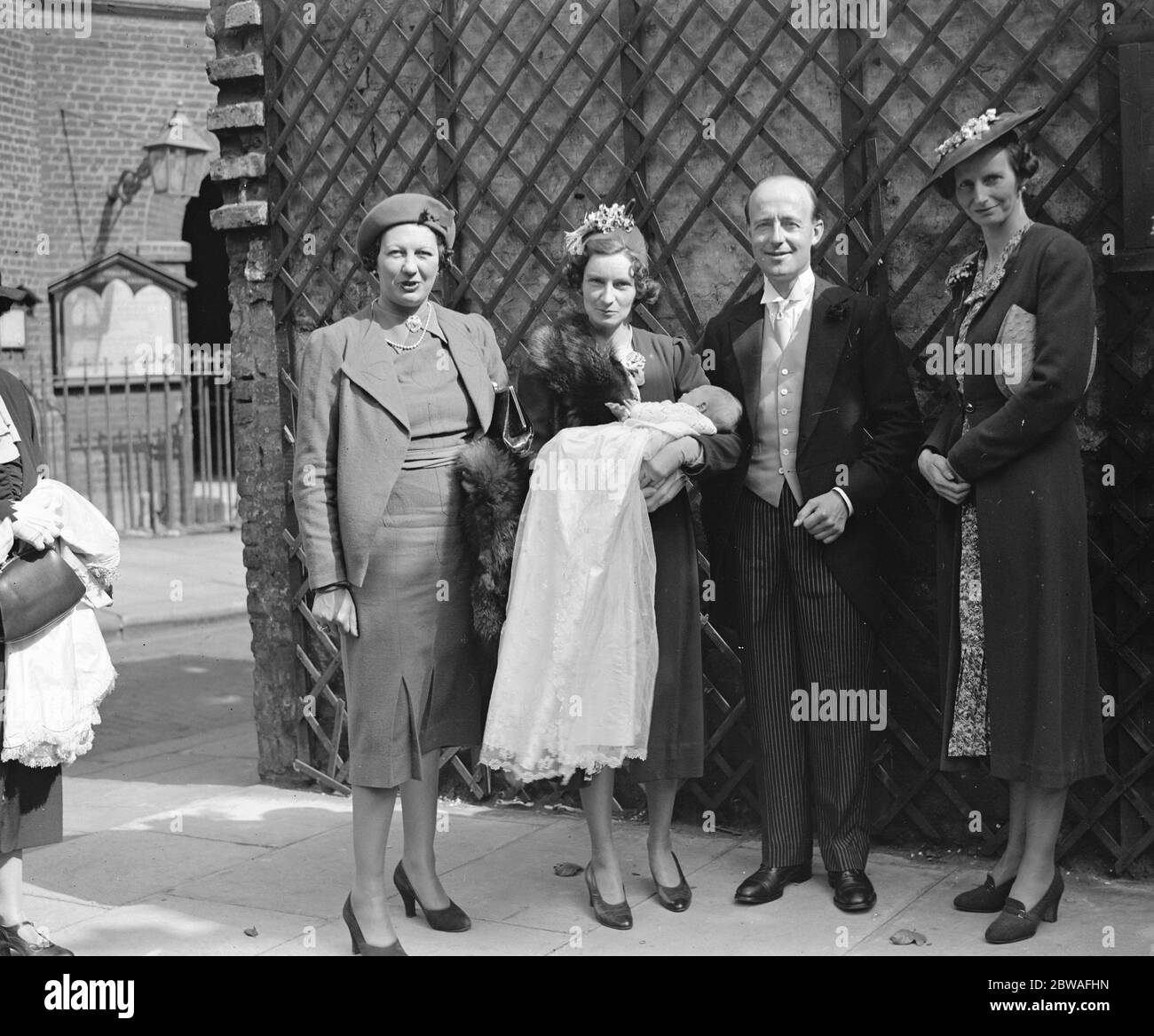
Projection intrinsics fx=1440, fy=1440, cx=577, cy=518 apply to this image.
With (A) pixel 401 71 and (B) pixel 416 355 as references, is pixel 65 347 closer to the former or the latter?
(A) pixel 401 71

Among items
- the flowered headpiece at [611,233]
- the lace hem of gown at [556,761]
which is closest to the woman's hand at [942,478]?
the flowered headpiece at [611,233]

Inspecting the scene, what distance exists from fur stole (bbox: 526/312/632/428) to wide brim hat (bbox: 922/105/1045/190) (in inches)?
40.3

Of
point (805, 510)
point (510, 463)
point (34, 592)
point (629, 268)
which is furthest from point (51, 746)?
point (805, 510)

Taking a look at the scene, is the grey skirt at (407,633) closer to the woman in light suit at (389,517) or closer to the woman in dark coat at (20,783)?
the woman in light suit at (389,517)

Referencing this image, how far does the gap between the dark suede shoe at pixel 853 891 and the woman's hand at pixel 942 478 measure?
44.7 inches

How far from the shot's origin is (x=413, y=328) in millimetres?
4066

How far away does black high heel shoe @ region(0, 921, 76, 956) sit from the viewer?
3924mm

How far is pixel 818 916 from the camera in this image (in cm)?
415

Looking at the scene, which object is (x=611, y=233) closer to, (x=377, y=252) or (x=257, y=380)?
(x=377, y=252)

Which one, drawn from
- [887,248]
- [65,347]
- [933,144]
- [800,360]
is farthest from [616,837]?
[65,347]

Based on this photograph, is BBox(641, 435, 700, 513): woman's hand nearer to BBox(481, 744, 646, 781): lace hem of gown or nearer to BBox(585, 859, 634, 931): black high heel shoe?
BBox(481, 744, 646, 781): lace hem of gown

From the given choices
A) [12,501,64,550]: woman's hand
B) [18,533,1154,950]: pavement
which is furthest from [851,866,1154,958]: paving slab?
[12,501,64,550]: woman's hand

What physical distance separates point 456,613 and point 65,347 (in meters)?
12.5

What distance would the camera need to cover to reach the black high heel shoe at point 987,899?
4.10 m
